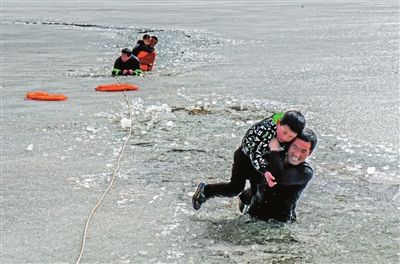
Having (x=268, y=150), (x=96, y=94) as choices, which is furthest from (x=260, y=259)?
(x=96, y=94)

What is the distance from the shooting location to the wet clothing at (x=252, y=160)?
15.5ft

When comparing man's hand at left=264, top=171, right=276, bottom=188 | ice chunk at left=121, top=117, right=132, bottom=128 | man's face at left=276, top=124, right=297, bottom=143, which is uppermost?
man's face at left=276, top=124, right=297, bottom=143

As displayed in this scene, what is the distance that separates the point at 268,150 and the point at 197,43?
1514cm

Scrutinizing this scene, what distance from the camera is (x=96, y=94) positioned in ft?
36.0

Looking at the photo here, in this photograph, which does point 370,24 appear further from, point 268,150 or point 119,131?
point 268,150

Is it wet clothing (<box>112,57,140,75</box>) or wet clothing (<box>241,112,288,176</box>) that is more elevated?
wet clothing (<box>241,112,288,176</box>)

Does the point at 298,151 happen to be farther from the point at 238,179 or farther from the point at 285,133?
the point at 238,179

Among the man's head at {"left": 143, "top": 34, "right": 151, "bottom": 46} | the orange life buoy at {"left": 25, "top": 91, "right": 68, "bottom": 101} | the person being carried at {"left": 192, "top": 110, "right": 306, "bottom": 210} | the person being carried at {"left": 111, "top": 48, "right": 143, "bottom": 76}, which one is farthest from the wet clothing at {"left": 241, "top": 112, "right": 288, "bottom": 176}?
the man's head at {"left": 143, "top": 34, "right": 151, "bottom": 46}

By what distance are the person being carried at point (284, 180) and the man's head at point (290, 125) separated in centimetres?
8

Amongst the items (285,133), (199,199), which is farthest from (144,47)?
(285,133)

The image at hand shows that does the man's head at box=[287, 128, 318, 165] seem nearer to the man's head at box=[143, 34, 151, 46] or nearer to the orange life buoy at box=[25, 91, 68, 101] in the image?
the orange life buoy at box=[25, 91, 68, 101]

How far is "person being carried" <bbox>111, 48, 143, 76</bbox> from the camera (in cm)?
1303

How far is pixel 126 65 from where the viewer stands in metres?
13.1

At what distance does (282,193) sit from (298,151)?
463 mm
